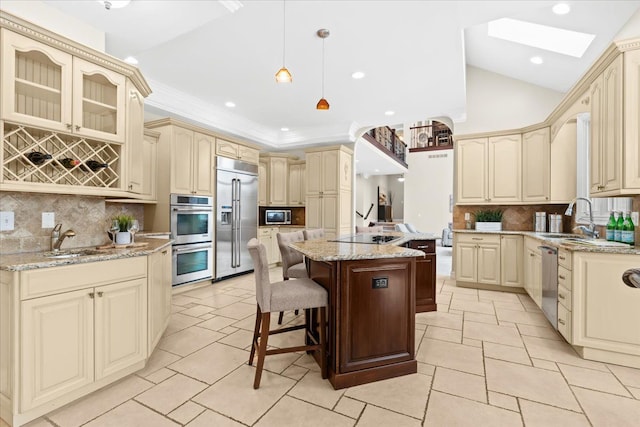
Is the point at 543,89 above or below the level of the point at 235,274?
above

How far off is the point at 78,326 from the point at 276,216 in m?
4.85

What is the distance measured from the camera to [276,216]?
22.0 feet

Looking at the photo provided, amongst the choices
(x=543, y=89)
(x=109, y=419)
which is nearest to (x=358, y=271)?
(x=109, y=419)

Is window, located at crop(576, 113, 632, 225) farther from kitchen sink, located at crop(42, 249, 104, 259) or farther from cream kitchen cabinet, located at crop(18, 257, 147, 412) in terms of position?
kitchen sink, located at crop(42, 249, 104, 259)

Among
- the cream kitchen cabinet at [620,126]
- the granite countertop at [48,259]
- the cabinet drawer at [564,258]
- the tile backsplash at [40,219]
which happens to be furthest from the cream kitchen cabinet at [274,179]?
the cream kitchen cabinet at [620,126]

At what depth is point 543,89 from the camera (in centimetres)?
480

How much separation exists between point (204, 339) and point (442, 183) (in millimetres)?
10423

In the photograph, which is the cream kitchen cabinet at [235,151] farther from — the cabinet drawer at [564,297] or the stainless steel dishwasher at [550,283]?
the cabinet drawer at [564,297]

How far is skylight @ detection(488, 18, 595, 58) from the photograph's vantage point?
350 cm

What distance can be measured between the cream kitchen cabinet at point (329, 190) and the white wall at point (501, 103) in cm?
218

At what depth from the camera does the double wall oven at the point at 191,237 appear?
4.38 metres

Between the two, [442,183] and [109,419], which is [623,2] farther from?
[442,183]

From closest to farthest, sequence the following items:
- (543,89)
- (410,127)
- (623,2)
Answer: (623,2), (543,89), (410,127)

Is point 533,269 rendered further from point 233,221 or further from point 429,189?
point 429,189
